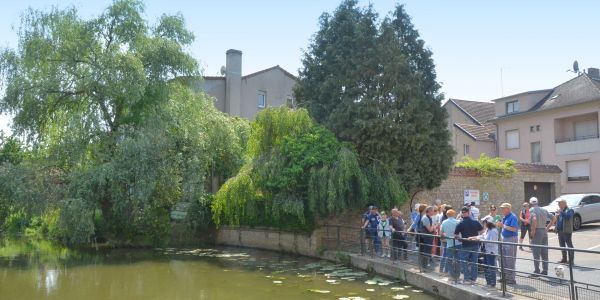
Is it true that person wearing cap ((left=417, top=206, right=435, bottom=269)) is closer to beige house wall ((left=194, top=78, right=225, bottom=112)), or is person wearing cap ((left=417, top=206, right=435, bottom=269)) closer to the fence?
the fence

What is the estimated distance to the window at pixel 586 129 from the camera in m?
31.2

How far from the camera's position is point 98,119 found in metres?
21.5

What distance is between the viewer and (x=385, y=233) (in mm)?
14523

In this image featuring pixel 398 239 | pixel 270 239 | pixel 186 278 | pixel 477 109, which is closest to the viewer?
pixel 398 239

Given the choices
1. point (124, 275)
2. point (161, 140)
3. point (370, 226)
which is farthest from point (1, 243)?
point (370, 226)

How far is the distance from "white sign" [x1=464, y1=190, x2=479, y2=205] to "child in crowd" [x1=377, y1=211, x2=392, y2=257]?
8606 mm

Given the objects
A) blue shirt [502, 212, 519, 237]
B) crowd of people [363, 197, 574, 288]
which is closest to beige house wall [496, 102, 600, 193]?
crowd of people [363, 197, 574, 288]

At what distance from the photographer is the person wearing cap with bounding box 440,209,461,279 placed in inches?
402

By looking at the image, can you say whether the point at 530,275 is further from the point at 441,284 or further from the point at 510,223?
the point at 510,223

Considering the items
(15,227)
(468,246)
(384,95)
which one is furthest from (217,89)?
(468,246)

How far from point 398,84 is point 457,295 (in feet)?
32.0

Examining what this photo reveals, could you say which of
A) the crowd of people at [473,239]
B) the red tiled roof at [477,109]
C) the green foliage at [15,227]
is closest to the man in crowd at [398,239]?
the crowd of people at [473,239]

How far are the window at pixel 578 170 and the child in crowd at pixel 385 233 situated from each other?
71.3 ft

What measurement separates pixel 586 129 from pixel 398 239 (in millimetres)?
24023
